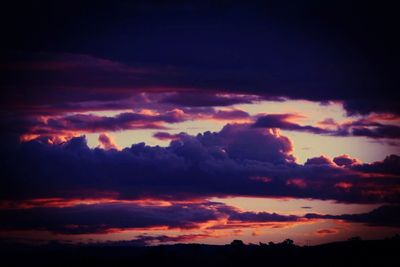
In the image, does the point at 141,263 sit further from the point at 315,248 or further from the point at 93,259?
the point at 315,248

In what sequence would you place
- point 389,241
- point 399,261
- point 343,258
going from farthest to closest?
point 389,241 < point 343,258 < point 399,261

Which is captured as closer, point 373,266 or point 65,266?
point 373,266

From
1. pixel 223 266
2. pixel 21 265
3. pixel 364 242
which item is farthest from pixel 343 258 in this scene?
pixel 21 265

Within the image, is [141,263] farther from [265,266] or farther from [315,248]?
[315,248]

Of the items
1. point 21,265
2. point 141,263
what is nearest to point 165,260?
point 141,263

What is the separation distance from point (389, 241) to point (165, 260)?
63.0 metres

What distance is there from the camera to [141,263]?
19150cm

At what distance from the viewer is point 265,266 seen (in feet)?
625

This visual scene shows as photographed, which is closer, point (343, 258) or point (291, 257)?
point (343, 258)

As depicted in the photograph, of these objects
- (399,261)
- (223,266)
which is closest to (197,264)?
(223,266)

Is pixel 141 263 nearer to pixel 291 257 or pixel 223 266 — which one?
pixel 223 266

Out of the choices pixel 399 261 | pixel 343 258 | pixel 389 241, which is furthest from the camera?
pixel 389 241

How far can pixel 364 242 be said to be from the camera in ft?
624

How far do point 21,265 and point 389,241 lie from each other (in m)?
103
